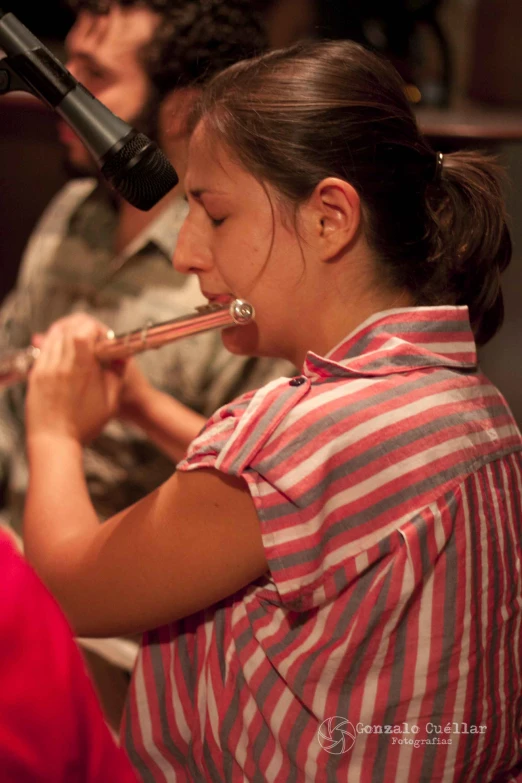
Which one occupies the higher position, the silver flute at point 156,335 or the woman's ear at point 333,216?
the woman's ear at point 333,216

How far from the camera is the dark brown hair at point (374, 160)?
2.17ft

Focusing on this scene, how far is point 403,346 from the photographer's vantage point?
0.65 meters

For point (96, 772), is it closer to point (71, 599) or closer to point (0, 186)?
point (71, 599)

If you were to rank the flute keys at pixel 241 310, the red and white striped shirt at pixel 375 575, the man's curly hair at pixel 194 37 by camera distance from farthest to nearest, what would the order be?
the man's curly hair at pixel 194 37
the flute keys at pixel 241 310
the red and white striped shirt at pixel 375 575

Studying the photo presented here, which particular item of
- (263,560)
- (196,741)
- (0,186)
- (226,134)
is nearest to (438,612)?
(263,560)

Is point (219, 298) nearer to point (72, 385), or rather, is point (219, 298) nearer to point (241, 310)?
point (241, 310)

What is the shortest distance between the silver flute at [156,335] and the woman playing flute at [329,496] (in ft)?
0.06

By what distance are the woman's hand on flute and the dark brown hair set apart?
323 millimetres

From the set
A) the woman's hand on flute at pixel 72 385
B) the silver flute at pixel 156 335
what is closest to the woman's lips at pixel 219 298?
the silver flute at pixel 156 335

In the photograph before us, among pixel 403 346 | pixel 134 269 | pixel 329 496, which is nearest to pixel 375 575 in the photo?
pixel 329 496

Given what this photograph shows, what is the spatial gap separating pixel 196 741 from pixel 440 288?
1.43 feet

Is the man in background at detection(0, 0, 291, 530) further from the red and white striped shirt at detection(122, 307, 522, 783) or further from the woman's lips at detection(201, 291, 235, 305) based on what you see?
the red and white striped shirt at detection(122, 307, 522, 783)

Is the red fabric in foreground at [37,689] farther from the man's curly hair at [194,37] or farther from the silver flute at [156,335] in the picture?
the man's curly hair at [194,37]

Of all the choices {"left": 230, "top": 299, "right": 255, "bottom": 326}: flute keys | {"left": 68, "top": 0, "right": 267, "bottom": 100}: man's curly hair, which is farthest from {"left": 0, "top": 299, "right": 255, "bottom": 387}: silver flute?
{"left": 68, "top": 0, "right": 267, "bottom": 100}: man's curly hair
